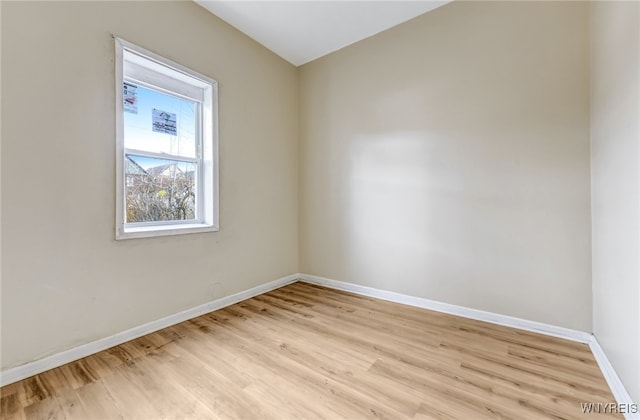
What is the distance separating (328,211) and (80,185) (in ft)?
7.38

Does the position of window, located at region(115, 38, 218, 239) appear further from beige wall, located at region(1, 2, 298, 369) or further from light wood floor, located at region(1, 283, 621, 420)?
light wood floor, located at region(1, 283, 621, 420)

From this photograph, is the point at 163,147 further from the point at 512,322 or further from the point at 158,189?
the point at 512,322

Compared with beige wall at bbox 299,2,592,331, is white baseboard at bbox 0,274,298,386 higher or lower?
lower

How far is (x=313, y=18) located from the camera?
2.53m

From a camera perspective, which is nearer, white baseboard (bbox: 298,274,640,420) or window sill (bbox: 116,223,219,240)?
white baseboard (bbox: 298,274,640,420)

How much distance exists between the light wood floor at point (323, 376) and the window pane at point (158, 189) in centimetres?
97

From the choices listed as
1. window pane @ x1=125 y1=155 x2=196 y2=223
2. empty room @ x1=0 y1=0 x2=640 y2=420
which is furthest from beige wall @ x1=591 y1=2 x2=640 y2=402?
window pane @ x1=125 y1=155 x2=196 y2=223

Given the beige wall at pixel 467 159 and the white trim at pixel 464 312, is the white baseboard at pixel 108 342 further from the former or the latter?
the beige wall at pixel 467 159

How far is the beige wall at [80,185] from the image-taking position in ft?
4.84

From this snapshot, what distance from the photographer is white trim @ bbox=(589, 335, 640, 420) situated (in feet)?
3.99

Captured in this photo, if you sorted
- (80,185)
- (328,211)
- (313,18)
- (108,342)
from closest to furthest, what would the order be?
1. (80,185)
2. (108,342)
3. (313,18)
4. (328,211)

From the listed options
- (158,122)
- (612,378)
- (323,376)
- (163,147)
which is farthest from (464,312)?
(158,122)

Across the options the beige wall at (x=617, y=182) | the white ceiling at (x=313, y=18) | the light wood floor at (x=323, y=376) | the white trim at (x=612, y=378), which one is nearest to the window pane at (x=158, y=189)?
the light wood floor at (x=323, y=376)

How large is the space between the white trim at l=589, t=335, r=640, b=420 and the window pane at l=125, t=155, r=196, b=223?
3088mm
